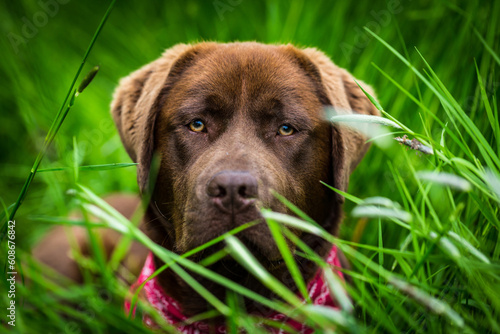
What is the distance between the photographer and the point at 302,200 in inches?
96.0

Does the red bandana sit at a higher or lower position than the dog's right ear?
lower

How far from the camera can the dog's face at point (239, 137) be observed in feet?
6.99

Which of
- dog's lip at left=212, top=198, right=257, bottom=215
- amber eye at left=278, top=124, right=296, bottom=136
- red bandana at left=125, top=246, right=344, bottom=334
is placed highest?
amber eye at left=278, top=124, right=296, bottom=136

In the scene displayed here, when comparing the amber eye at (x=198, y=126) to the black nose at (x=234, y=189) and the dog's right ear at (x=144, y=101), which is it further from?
the black nose at (x=234, y=189)

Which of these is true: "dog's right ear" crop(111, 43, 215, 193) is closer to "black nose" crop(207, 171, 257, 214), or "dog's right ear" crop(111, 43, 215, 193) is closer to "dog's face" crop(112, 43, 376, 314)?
"dog's face" crop(112, 43, 376, 314)

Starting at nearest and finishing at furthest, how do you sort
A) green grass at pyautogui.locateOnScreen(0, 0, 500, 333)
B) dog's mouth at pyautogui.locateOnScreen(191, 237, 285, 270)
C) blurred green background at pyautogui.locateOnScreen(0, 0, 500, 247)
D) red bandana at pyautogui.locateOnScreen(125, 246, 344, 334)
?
green grass at pyautogui.locateOnScreen(0, 0, 500, 333) < dog's mouth at pyautogui.locateOnScreen(191, 237, 285, 270) < red bandana at pyautogui.locateOnScreen(125, 246, 344, 334) < blurred green background at pyautogui.locateOnScreen(0, 0, 500, 247)

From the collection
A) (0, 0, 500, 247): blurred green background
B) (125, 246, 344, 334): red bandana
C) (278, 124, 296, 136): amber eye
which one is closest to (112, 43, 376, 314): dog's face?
(278, 124, 296, 136): amber eye

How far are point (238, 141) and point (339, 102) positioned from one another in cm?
73

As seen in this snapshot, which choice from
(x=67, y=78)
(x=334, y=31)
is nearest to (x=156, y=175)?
(x=334, y=31)

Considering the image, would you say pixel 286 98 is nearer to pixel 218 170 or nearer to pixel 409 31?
pixel 218 170

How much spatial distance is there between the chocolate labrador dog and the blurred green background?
543 mm

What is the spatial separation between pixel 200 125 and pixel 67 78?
11.5 feet

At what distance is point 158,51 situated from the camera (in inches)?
203

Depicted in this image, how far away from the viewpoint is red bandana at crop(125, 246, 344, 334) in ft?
8.02
